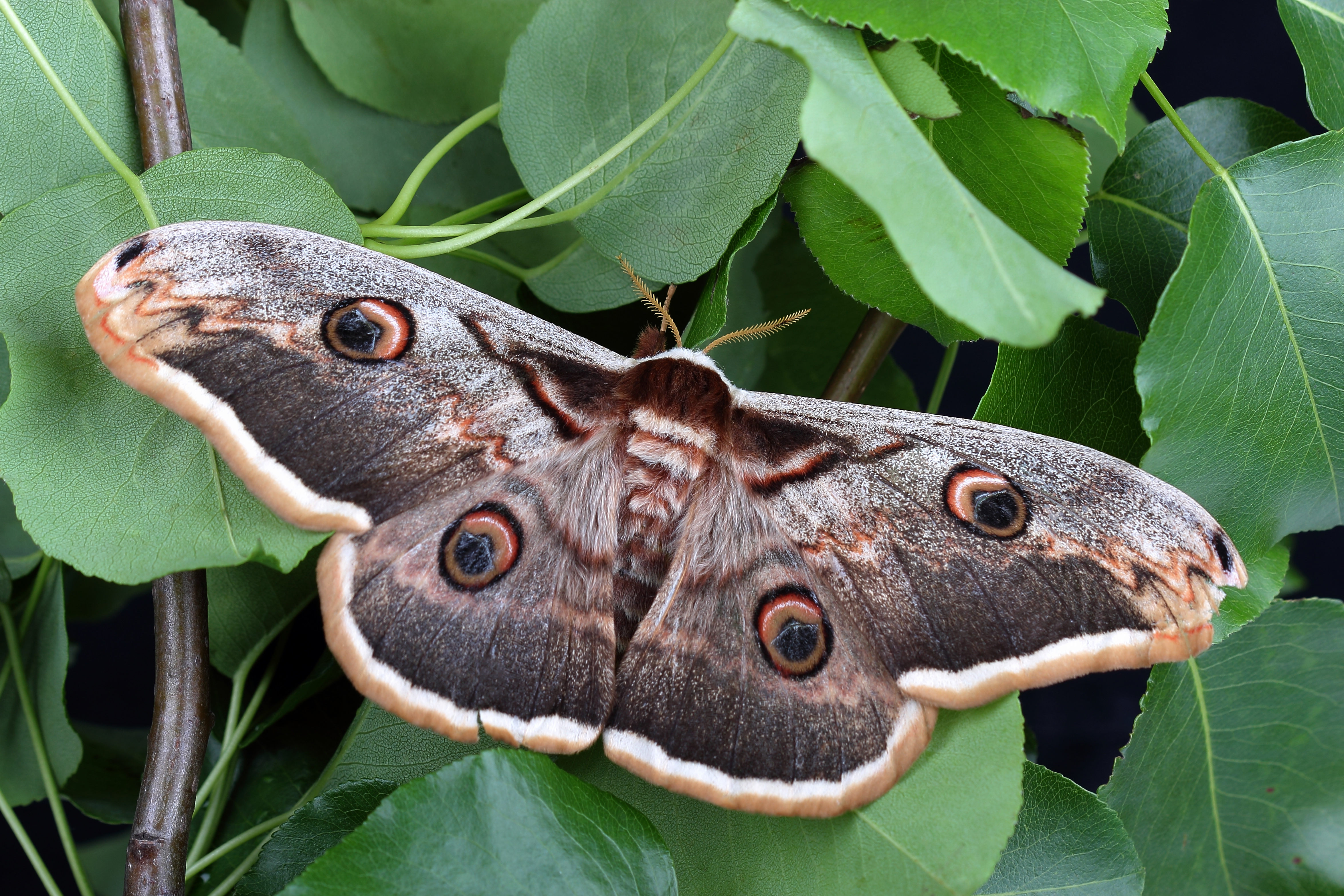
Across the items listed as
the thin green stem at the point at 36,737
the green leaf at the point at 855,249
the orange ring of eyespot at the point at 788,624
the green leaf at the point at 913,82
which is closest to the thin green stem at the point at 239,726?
the thin green stem at the point at 36,737

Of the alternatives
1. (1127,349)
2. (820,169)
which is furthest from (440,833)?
(1127,349)

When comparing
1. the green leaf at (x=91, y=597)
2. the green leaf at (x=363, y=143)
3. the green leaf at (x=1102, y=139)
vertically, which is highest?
the green leaf at (x=363, y=143)

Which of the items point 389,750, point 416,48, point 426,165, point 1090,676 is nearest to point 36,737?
point 389,750

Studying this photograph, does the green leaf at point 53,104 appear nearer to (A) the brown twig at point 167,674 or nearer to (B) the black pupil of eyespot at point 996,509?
(A) the brown twig at point 167,674

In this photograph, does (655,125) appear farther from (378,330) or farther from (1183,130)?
(1183,130)

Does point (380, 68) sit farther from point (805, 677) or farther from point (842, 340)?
point (805, 677)

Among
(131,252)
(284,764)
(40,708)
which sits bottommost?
(284,764)
